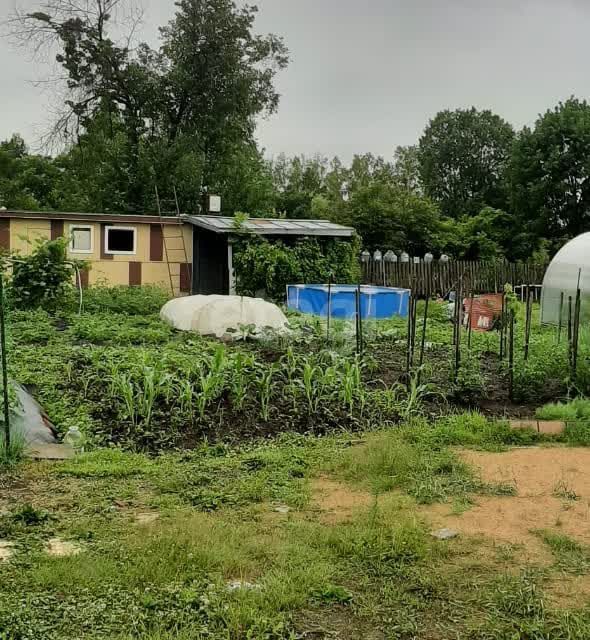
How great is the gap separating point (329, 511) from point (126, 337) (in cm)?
640

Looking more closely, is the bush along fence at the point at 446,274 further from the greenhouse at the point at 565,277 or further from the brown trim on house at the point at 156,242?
the brown trim on house at the point at 156,242

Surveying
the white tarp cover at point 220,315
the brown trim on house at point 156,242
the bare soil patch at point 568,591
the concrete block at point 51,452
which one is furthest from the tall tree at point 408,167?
the bare soil patch at point 568,591

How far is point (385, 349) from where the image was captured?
372 inches

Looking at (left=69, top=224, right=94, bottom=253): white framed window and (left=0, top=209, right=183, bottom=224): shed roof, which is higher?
(left=0, top=209, right=183, bottom=224): shed roof

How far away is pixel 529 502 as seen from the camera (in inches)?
175

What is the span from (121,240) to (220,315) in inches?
339

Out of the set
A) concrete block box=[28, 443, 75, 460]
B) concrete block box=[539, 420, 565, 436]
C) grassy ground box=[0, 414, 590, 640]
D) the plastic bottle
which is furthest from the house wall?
grassy ground box=[0, 414, 590, 640]

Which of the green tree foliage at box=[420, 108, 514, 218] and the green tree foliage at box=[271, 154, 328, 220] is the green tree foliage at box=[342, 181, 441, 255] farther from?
the green tree foliage at box=[420, 108, 514, 218]

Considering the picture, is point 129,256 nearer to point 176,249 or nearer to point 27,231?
point 176,249

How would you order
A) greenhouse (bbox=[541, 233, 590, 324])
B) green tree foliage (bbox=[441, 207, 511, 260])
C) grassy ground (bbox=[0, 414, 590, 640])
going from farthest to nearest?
green tree foliage (bbox=[441, 207, 511, 260]) < greenhouse (bbox=[541, 233, 590, 324]) < grassy ground (bbox=[0, 414, 590, 640])

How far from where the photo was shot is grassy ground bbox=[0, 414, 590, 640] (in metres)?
2.90

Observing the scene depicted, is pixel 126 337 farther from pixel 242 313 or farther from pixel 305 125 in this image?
pixel 305 125

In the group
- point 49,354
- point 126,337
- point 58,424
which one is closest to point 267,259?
point 126,337

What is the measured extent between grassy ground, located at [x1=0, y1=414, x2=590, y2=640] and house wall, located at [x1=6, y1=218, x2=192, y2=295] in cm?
1393
